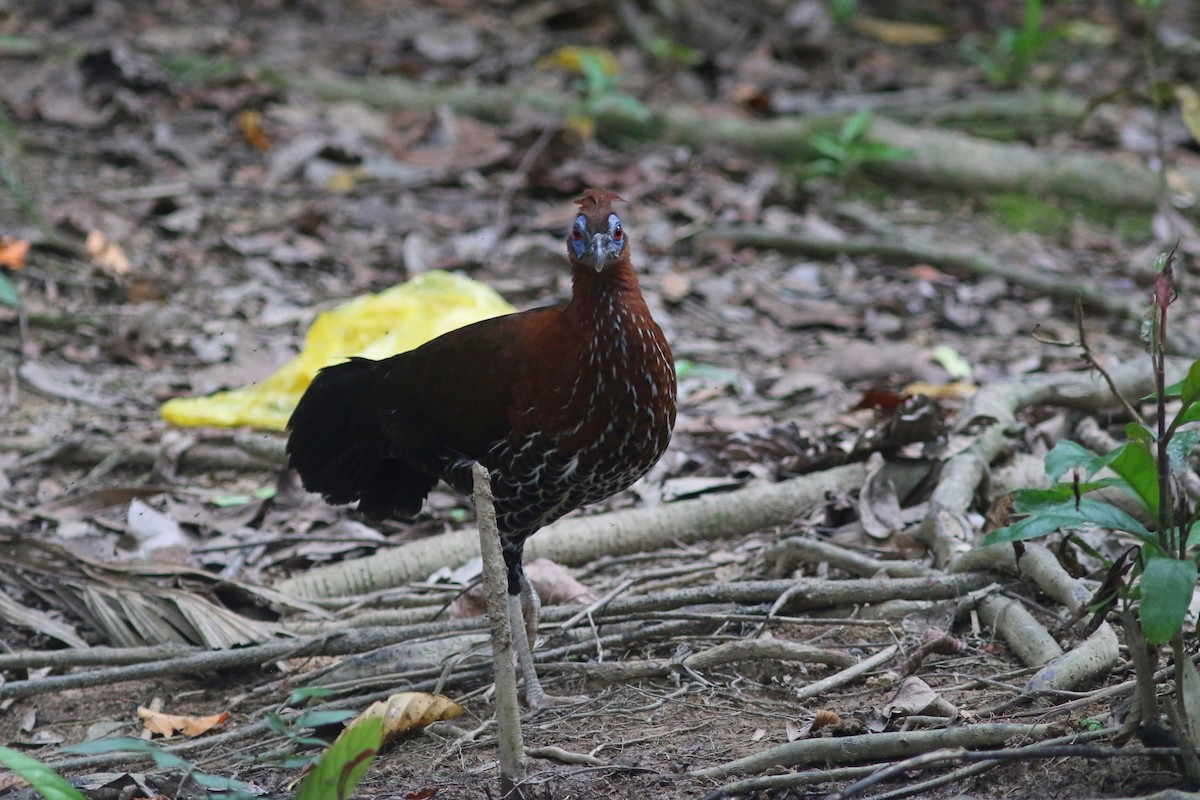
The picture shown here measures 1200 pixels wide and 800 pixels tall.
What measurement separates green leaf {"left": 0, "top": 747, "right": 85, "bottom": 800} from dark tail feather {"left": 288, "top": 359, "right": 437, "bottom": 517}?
171 centimetres

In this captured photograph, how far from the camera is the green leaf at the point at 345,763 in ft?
7.49

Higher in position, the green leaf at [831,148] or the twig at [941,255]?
the green leaf at [831,148]

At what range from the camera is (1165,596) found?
2176 mm

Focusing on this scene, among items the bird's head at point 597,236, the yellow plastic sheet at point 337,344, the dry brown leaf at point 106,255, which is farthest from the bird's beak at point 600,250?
the dry brown leaf at point 106,255

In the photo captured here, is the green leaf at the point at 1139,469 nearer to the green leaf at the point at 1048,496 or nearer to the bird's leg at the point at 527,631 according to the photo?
the green leaf at the point at 1048,496

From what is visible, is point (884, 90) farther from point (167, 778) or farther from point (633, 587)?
point (167, 778)

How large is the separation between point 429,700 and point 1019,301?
4.50m

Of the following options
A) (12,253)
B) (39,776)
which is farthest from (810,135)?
(39,776)

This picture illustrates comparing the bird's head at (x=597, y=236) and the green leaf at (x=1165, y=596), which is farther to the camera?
the bird's head at (x=597, y=236)

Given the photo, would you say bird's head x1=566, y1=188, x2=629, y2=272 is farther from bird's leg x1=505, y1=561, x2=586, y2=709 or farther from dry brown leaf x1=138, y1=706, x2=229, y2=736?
→ dry brown leaf x1=138, y1=706, x2=229, y2=736

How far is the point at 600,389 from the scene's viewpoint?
3.37 m

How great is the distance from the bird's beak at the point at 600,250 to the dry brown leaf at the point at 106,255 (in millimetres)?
3964

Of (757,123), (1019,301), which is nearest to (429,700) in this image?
(1019,301)

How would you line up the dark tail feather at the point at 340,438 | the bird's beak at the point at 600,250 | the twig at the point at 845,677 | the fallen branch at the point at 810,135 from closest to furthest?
1. the twig at the point at 845,677
2. the bird's beak at the point at 600,250
3. the dark tail feather at the point at 340,438
4. the fallen branch at the point at 810,135
